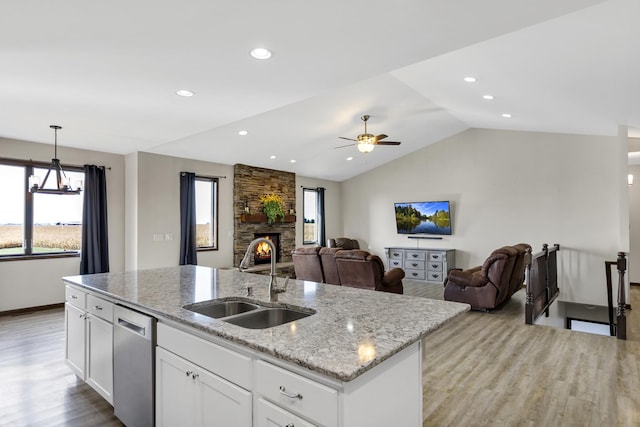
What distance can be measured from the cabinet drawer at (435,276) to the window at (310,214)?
346 cm

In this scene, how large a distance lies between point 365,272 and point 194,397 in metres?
4.57

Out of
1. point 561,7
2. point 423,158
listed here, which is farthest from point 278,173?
point 561,7

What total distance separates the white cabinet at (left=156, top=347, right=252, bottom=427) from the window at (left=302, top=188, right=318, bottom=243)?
27.1 ft

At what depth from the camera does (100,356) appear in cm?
273

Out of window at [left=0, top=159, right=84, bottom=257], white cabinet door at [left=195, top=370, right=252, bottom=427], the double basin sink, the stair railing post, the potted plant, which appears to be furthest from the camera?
the potted plant

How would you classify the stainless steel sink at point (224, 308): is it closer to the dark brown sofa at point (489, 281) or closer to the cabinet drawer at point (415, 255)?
the dark brown sofa at point (489, 281)

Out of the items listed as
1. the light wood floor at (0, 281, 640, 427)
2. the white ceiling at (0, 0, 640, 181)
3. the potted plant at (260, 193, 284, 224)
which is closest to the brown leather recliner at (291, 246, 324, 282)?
the potted plant at (260, 193, 284, 224)

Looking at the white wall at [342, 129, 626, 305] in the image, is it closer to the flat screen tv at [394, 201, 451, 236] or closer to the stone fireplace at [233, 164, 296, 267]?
the flat screen tv at [394, 201, 451, 236]

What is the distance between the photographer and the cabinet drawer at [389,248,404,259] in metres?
9.35

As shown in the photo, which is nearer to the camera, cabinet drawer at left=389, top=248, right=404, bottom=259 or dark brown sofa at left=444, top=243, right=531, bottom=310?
dark brown sofa at left=444, top=243, right=531, bottom=310

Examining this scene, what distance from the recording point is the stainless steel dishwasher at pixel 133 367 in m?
2.21

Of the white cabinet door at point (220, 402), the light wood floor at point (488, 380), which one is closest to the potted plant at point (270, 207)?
the light wood floor at point (488, 380)

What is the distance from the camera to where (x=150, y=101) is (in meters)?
4.01

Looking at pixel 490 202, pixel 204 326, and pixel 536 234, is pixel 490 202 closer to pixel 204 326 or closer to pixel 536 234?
pixel 536 234
